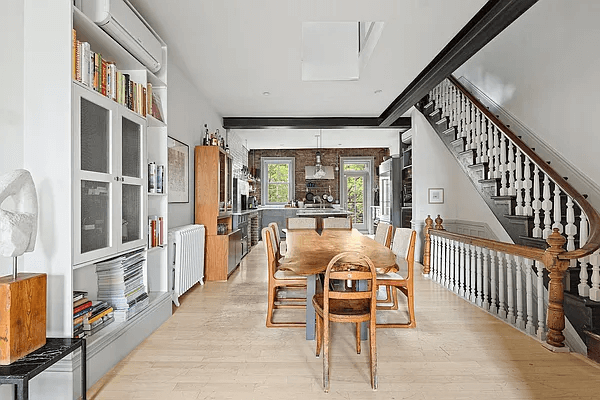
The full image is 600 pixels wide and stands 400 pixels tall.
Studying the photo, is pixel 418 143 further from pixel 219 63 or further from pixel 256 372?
pixel 256 372

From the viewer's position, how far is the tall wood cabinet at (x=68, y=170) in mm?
2242

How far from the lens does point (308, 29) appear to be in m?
Answer: 5.26

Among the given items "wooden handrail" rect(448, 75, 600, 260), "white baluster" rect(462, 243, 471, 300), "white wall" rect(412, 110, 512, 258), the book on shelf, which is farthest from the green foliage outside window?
the book on shelf

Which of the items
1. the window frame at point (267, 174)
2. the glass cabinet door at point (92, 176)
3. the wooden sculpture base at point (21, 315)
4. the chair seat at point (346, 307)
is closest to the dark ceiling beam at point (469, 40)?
the chair seat at point (346, 307)

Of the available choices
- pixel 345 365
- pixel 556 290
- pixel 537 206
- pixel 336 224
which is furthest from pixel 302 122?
pixel 345 365

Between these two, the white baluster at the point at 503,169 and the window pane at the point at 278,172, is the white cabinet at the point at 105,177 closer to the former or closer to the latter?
the white baluster at the point at 503,169

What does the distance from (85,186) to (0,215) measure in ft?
2.01

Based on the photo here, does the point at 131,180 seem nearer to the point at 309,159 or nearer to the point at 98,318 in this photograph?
the point at 98,318

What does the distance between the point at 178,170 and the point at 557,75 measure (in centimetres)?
470

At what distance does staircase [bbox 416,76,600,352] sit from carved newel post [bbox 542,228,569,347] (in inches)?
4.1

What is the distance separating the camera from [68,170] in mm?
2242

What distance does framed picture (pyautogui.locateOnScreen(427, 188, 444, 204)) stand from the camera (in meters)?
7.12

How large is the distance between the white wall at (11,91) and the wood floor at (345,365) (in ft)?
4.15

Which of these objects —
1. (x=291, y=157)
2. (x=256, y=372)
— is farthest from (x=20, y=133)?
(x=291, y=157)
